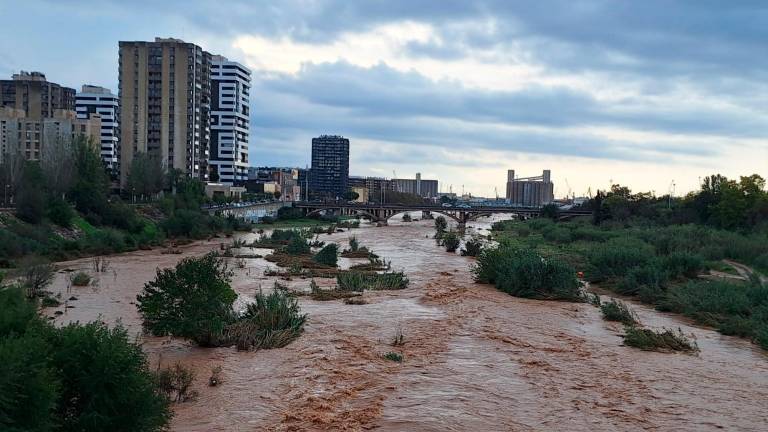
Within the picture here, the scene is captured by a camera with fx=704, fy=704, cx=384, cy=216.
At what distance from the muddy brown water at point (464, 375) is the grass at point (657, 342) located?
0.42 meters

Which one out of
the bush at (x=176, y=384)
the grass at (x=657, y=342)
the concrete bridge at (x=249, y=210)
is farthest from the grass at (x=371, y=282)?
the concrete bridge at (x=249, y=210)

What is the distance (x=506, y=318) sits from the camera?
21531mm

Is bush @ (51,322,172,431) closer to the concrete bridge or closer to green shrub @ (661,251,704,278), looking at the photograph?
green shrub @ (661,251,704,278)

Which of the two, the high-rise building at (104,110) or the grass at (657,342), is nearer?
the grass at (657,342)

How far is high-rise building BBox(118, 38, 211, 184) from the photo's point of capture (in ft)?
317

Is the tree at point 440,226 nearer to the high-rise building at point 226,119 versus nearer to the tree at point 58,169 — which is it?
the tree at point 58,169

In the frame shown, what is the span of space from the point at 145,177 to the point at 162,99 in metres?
27.3

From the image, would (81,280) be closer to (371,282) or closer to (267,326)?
(371,282)

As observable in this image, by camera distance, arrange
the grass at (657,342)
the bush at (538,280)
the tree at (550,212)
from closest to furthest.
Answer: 1. the grass at (657,342)
2. the bush at (538,280)
3. the tree at (550,212)

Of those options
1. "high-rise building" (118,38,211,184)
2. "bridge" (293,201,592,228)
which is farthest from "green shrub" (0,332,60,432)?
"high-rise building" (118,38,211,184)

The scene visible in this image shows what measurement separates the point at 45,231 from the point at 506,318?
30.8 metres

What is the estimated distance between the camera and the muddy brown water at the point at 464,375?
11477 millimetres

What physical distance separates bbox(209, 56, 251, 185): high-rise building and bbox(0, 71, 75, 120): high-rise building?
24.6m

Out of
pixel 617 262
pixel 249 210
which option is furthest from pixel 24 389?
pixel 249 210
